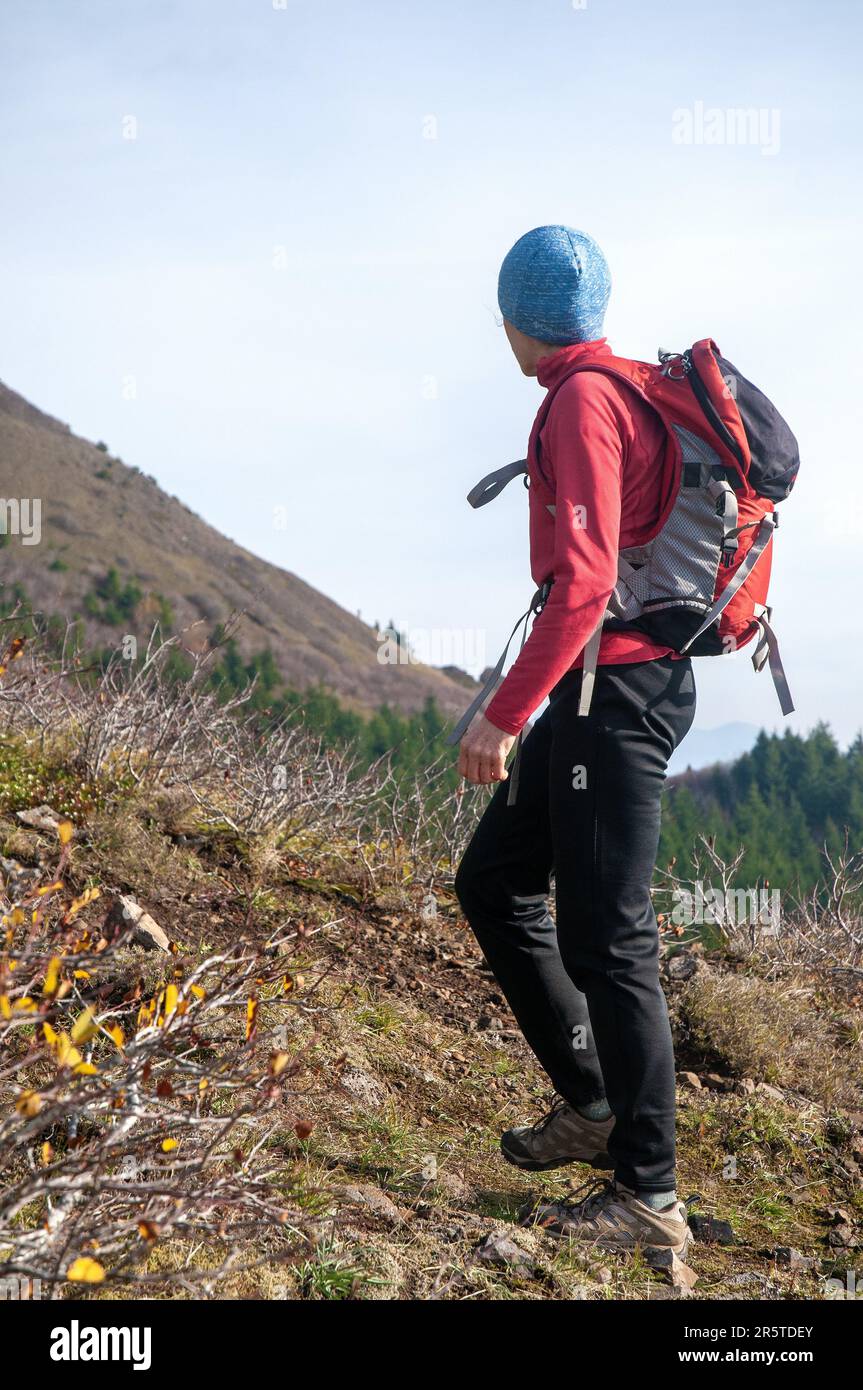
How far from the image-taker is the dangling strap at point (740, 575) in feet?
8.54

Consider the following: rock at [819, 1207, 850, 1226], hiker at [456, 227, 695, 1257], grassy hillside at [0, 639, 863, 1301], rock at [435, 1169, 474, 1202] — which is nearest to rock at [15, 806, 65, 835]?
grassy hillside at [0, 639, 863, 1301]

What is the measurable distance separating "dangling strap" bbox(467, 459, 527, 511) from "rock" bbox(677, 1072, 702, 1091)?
8.02ft

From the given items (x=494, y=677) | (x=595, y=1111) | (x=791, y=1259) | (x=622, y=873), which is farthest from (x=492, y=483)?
(x=791, y=1259)

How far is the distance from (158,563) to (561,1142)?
75951 mm

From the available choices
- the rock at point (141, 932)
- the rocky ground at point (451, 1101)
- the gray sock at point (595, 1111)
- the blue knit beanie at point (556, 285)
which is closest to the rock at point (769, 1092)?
the rocky ground at point (451, 1101)

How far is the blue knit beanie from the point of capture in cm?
273

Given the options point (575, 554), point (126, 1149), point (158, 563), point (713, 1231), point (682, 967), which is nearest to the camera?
point (126, 1149)

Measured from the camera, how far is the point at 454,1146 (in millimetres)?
3305

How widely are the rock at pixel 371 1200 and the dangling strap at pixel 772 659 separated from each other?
1.55 m

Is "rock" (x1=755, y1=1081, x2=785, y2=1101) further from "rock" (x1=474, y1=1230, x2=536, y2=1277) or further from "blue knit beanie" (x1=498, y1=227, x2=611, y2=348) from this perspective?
"blue knit beanie" (x1=498, y1=227, x2=611, y2=348)

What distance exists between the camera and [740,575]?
2619 millimetres

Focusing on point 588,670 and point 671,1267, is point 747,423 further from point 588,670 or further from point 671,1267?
point 671,1267

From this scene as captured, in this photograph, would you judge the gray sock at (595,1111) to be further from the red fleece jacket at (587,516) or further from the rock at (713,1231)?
the red fleece jacket at (587,516)
